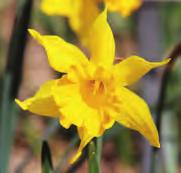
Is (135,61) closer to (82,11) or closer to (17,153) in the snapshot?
(82,11)

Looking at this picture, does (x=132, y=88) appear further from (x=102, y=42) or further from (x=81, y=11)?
(x=102, y=42)

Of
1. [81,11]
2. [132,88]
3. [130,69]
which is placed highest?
[130,69]

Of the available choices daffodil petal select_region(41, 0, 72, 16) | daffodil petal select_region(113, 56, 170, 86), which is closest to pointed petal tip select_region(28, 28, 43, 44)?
daffodil petal select_region(113, 56, 170, 86)

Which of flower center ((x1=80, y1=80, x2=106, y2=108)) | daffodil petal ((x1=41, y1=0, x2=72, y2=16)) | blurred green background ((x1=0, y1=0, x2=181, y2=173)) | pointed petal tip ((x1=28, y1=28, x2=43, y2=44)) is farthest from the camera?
daffodil petal ((x1=41, y1=0, x2=72, y2=16))

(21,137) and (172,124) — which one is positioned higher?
(172,124)

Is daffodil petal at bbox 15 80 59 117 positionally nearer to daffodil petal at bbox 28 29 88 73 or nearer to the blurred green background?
daffodil petal at bbox 28 29 88 73

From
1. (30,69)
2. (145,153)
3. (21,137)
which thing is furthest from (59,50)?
(30,69)

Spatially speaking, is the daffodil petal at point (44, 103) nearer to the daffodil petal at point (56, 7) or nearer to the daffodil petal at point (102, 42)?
the daffodil petal at point (102, 42)

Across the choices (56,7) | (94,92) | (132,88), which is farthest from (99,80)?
(132,88)
